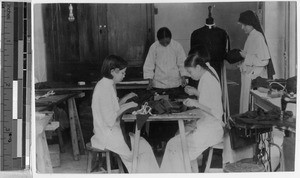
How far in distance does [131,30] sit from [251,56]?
0.47 m

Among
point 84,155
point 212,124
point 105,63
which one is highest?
point 105,63

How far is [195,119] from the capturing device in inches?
69.8

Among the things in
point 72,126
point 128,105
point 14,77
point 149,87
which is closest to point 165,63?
point 149,87

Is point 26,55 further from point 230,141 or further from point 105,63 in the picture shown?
point 230,141

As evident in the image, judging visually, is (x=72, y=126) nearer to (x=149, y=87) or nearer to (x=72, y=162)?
(x=72, y=162)

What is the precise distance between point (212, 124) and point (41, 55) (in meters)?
0.71

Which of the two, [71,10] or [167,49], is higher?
[71,10]

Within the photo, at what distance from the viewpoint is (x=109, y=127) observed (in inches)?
70.2

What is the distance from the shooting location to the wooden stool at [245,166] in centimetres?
180

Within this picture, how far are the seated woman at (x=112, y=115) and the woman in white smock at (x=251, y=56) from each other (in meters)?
0.43

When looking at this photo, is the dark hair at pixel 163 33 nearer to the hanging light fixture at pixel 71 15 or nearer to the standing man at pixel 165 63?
the standing man at pixel 165 63

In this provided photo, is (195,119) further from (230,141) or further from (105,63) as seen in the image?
(105,63)

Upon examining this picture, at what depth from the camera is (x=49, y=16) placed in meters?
1.75

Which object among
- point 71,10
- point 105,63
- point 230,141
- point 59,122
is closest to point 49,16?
point 71,10
